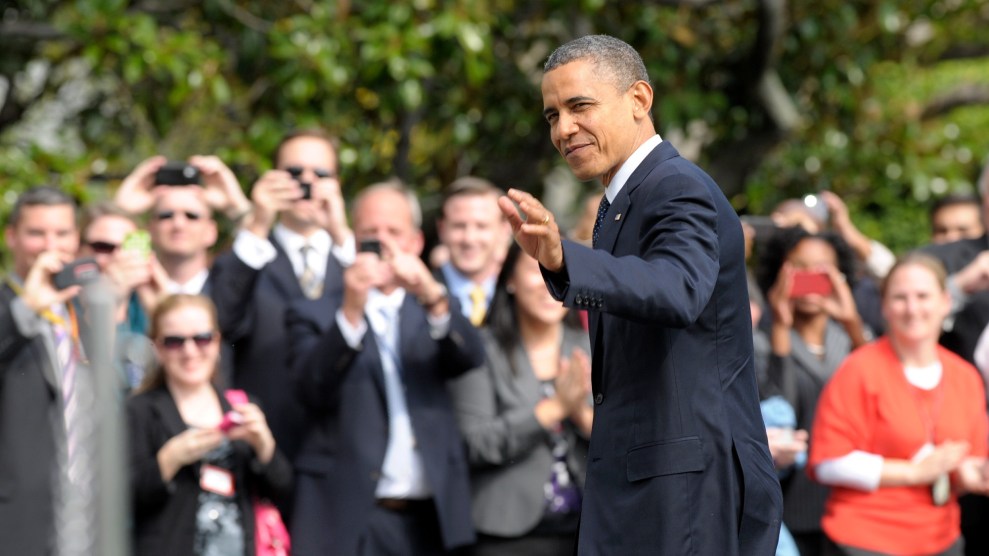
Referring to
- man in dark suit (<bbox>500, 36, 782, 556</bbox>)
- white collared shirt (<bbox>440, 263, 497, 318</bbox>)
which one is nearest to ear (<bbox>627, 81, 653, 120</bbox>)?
man in dark suit (<bbox>500, 36, 782, 556</bbox>)

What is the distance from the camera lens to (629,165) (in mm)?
3891

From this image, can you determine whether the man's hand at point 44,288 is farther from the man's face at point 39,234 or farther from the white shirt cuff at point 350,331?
the white shirt cuff at point 350,331

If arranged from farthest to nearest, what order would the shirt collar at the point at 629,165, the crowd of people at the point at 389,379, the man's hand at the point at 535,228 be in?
1. the crowd of people at the point at 389,379
2. the shirt collar at the point at 629,165
3. the man's hand at the point at 535,228

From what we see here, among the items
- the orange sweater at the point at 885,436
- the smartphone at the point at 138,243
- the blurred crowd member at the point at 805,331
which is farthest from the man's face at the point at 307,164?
the orange sweater at the point at 885,436

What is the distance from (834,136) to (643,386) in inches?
320

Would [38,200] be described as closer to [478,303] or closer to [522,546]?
[478,303]

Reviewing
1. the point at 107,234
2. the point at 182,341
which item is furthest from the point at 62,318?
the point at 107,234

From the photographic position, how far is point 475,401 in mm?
6387

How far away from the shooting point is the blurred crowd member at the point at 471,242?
22.6 feet

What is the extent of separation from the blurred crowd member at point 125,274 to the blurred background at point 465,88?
63.0 inches

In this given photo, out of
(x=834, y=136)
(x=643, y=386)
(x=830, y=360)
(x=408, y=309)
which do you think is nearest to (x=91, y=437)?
(x=408, y=309)

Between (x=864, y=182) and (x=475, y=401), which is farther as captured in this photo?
(x=864, y=182)

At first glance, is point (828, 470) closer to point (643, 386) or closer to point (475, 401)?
Result: point (475, 401)

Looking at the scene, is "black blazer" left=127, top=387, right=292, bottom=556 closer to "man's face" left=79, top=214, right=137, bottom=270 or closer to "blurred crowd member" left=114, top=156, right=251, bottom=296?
"blurred crowd member" left=114, top=156, right=251, bottom=296
